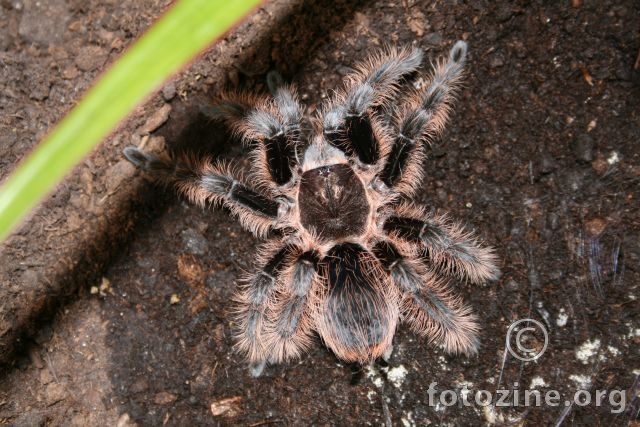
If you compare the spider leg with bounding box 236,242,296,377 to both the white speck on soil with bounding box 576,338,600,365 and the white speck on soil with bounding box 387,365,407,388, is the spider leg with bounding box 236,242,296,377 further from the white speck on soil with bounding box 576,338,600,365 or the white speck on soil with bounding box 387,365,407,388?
the white speck on soil with bounding box 576,338,600,365

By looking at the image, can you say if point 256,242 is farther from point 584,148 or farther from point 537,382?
point 584,148

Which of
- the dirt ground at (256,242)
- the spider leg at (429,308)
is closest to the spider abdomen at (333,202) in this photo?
the spider leg at (429,308)

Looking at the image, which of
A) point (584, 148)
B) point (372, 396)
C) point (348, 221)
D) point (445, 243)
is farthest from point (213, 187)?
point (584, 148)

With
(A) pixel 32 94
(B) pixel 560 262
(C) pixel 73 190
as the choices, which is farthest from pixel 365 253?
(A) pixel 32 94

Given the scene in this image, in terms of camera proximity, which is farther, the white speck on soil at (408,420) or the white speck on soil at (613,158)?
the white speck on soil at (408,420)

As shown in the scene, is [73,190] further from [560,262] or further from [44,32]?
[560,262]

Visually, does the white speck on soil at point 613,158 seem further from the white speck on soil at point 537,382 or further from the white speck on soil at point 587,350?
the white speck on soil at point 537,382

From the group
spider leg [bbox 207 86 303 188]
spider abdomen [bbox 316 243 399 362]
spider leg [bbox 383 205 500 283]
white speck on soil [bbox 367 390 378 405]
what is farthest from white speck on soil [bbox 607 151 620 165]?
white speck on soil [bbox 367 390 378 405]

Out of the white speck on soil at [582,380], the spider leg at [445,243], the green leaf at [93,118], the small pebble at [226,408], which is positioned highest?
the green leaf at [93,118]
